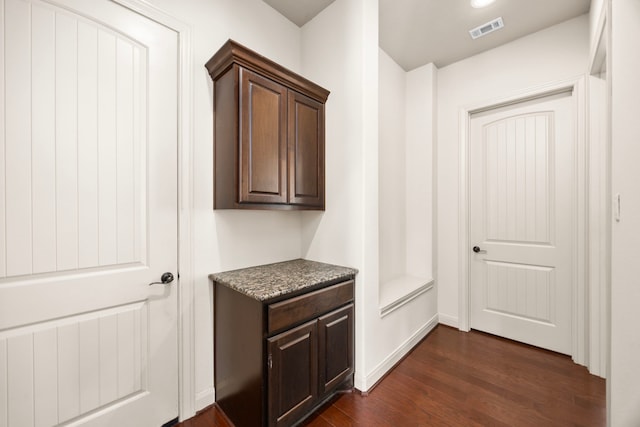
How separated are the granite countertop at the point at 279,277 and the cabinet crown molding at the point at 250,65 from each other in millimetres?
1319

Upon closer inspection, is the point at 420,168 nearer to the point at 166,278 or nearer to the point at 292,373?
the point at 292,373

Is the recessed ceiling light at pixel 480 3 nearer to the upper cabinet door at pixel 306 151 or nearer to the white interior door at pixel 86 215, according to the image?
the upper cabinet door at pixel 306 151

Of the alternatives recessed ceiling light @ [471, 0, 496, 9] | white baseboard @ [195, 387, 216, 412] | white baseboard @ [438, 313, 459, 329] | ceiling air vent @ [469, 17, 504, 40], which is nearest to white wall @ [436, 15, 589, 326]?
white baseboard @ [438, 313, 459, 329]

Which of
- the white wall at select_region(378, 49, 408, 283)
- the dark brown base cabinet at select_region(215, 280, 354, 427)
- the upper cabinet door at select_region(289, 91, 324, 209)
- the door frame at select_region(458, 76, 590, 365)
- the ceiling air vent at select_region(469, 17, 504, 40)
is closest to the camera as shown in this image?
the dark brown base cabinet at select_region(215, 280, 354, 427)

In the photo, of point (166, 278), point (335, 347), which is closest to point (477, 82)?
point (335, 347)

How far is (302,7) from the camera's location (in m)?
2.12

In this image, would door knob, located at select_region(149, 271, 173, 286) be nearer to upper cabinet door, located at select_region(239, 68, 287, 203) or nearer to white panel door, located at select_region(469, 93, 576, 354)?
upper cabinet door, located at select_region(239, 68, 287, 203)

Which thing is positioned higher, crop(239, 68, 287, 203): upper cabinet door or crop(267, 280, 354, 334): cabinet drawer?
crop(239, 68, 287, 203): upper cabinet door

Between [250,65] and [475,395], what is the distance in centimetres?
273

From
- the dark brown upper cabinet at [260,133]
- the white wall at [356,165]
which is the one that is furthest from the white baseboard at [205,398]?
the dark brown upper cabinet at [260,133]

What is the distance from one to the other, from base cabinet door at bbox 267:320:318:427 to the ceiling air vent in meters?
2.97

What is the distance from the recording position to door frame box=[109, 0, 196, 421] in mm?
1616

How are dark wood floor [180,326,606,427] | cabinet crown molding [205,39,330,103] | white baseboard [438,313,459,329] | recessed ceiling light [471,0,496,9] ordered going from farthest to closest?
1. white baseboard [438,313,459,329]
2. recessed ceiling light [471,0,496,9]
3. dark wood floor [180,326,606,427]
4. cabinet crown molding [205,39,330,103]

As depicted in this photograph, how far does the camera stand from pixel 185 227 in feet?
5.37
